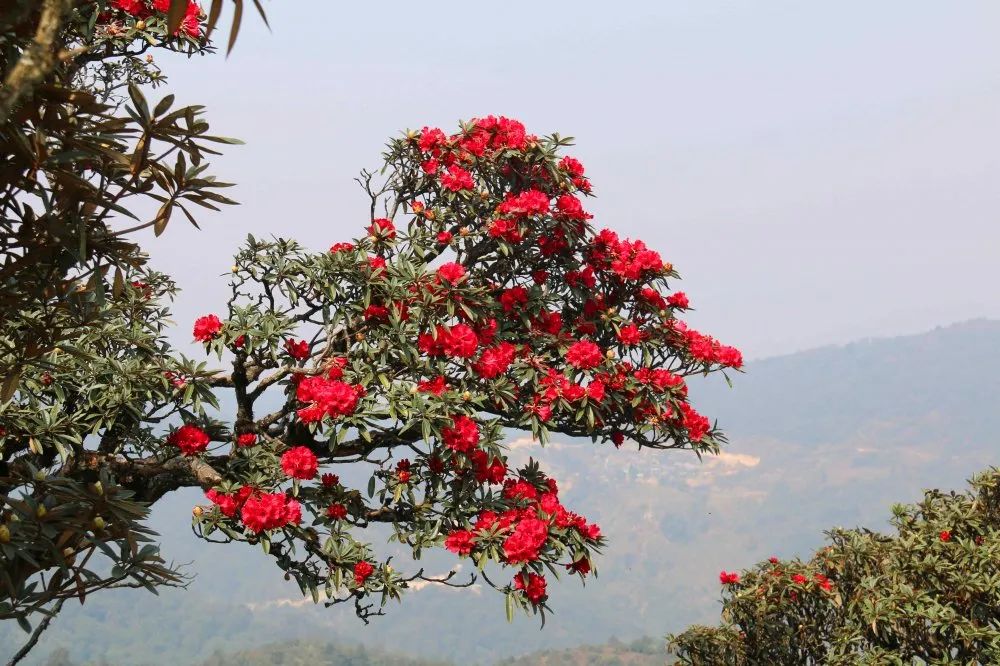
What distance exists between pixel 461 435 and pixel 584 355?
137 cm

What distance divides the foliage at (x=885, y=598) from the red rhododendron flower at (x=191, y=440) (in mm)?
5282

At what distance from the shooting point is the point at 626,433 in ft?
23.5

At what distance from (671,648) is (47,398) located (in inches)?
257

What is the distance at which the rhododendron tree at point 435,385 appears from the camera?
5.68 metres

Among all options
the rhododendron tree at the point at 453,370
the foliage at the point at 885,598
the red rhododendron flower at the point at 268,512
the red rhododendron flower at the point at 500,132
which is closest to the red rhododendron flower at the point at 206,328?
the rhododendron tree at the point at 453,370

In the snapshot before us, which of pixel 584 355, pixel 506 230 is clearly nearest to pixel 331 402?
pixel 584 355

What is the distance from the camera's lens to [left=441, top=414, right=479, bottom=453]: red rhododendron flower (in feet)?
18.7

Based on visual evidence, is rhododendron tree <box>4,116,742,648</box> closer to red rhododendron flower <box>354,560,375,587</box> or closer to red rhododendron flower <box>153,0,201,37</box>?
red rhododendron flower <box>354,560,375,587</box>

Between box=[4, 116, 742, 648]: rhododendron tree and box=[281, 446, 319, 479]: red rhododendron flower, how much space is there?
1 cm

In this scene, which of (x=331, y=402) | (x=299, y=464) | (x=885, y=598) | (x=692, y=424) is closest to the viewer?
(x=331, y=402)

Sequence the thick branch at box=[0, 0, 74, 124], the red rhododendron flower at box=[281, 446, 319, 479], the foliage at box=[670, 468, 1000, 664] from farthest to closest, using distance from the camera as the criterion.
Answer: the foliage at box=[670, 468, 1000, 664]
the red rhododendron flower at box=[281, 446, 319, 479]
the thick branch at box=[0, 0, 74, 124]

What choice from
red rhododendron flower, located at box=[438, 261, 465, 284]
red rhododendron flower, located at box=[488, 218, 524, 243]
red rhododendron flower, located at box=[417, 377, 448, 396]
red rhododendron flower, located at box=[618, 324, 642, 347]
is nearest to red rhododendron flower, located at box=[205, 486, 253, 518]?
red rhododendron flower, located at box=[417, 377, 448, 396]

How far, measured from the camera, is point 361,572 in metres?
5.67

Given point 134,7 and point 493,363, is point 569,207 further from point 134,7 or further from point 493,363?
point 134,7
